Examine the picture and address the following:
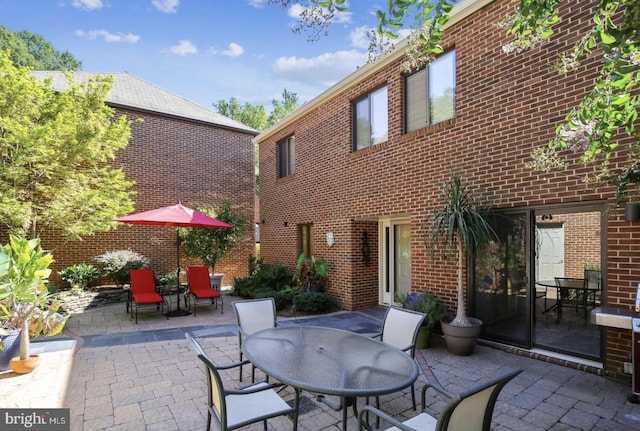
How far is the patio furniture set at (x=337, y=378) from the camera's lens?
1.85m

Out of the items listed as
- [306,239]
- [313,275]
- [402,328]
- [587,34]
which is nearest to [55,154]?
[306,239]

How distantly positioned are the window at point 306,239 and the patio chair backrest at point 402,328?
19.8 feet

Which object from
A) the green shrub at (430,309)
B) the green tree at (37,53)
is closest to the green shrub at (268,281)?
the green shrub at (430,309)

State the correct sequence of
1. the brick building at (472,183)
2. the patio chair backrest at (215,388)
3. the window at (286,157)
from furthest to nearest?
1. the window at (286,157)
2. the brick building at (472,183)
3. the patio chair backrest at (215,388)

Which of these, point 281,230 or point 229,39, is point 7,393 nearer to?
point 229,39

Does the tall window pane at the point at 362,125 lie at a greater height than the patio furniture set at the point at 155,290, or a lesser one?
greater

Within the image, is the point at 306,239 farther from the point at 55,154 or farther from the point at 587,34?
the point at 587,34

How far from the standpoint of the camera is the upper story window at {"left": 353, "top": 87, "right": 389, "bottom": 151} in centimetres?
742

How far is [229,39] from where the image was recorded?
749cm

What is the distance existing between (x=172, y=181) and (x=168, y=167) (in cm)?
51

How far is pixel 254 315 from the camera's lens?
4.26 metres

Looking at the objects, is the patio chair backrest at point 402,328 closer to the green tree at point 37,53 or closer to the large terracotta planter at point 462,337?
the large terracotta planter at point 462,337

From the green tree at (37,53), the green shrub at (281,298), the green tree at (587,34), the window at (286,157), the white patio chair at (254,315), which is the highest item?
the green tree at (37,53)

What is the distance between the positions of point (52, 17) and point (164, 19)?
411 centimetres
